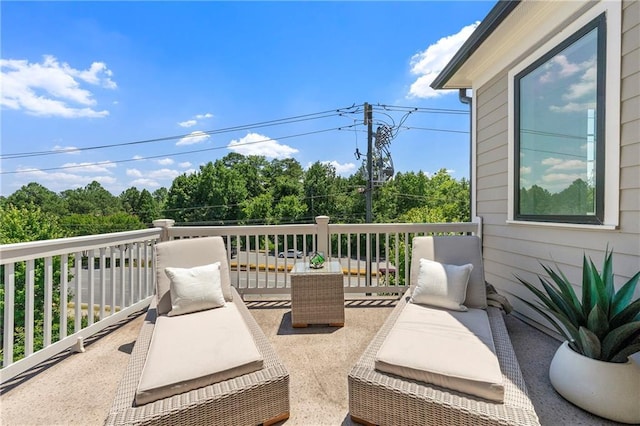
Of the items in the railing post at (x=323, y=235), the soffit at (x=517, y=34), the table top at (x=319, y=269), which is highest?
the soffit at (x=517, y=34)

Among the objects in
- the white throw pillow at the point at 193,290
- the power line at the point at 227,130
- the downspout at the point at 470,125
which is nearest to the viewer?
the white throw pillow at the point at 193,290

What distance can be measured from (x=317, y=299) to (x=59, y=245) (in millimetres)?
2437

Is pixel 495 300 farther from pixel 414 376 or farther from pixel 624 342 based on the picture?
pixel 414 376

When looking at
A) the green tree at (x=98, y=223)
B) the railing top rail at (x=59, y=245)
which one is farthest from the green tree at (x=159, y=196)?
the railing top rail at (x=59, y=245)

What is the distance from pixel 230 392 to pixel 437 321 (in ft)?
5.28

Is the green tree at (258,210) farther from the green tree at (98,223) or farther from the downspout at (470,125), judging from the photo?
the downspout at (470,125)

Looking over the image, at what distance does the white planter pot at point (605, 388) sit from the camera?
5.86 ft

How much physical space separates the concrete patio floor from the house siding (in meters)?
0.66

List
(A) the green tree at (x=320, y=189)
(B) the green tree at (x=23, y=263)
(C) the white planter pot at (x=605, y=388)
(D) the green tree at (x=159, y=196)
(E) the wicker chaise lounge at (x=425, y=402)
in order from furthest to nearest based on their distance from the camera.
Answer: (D) the green tree at (x=159, y=196), (A) the green tree at (x=320, y=189), (B) the green tree at (x=23, y=263), (C) the white planter pot at (x=605, y=388), (E) the wicker chaise lounge at (x=425, y=402)

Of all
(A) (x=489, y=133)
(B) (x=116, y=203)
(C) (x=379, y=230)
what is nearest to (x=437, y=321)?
(C) (x=379, y=230)

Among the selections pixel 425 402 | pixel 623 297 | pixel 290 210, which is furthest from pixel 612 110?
pixel 290 210

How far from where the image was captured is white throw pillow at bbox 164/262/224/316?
8.92ft

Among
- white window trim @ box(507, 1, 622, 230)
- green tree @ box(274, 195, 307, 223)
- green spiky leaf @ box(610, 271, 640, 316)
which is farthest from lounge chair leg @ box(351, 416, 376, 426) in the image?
green tree @ box(274, 195, 307, 223)

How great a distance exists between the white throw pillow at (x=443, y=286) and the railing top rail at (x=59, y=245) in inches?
126
